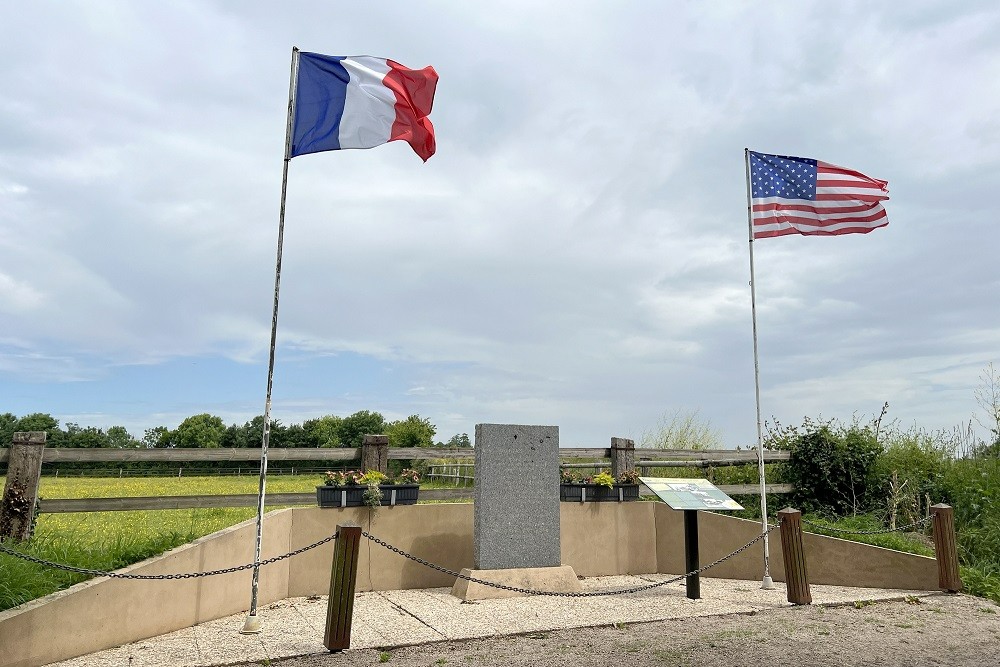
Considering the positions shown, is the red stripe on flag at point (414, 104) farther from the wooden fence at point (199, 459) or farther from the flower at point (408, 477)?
the flower at point (408, 477)

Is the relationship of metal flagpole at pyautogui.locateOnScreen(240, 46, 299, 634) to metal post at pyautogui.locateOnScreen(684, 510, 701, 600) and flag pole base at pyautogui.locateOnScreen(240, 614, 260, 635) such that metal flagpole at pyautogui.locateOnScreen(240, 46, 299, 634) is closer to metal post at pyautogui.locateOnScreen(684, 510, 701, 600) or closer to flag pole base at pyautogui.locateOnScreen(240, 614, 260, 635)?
flag pole base at pyautogui.locateOnScreen(240, 614, 260, 635)

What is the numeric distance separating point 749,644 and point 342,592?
10.8 ft

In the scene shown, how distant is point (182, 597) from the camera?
613cm

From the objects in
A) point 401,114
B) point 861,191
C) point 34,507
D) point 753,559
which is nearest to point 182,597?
point 34,507

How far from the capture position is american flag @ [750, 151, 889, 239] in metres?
8.95

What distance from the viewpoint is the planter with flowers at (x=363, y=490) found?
774 centimetres

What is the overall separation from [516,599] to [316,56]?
5946 mm

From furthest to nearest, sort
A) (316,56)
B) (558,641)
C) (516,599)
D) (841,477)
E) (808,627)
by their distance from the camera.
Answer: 1. (841,477)
2. (516,599)
3. (316,56)
4. (808,627)
5. (558,641)

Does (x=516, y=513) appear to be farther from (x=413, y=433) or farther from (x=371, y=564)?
(x=413, y=433)

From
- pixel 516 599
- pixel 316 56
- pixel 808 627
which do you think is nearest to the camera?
pixel 808 627

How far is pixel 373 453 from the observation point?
27.5 feet

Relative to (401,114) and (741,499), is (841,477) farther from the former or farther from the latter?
(401,114)

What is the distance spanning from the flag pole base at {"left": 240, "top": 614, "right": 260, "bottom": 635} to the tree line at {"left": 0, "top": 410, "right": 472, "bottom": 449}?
17713 millimetres

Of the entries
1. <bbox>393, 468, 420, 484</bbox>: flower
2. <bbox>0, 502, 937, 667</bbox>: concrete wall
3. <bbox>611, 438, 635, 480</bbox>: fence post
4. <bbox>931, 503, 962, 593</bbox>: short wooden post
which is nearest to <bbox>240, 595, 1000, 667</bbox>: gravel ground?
<bbox>931, 503, 962, 593</bbox>: short wooden post
